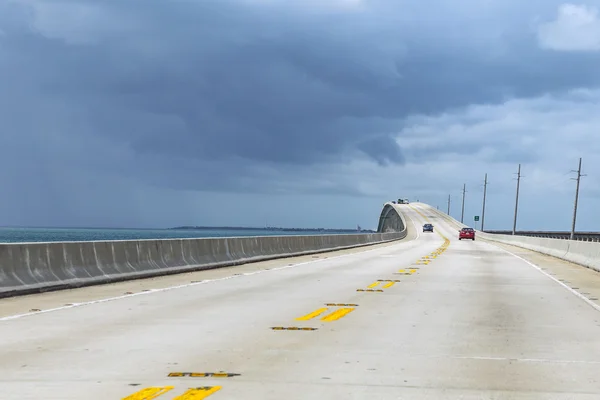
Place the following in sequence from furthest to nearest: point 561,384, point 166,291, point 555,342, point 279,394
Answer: point 166,291, point 555,342, point 561,384, point 279,394

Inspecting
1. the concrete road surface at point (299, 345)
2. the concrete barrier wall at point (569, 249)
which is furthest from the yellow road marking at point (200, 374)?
the concrete barrier wall at point (569, 249)

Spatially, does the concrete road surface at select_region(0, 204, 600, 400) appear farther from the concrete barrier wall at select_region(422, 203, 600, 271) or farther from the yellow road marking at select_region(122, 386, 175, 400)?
the concrete barrier wall at select_region(422, 203, 600, 271)

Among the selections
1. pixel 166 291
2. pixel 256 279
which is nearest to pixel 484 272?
pixel 256 279

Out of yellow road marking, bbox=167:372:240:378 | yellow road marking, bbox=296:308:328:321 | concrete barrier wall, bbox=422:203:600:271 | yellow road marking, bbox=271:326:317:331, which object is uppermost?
concrete barrier wall, bbox=422:203:600:271

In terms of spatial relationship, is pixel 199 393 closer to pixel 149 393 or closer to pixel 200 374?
pixel 149 393

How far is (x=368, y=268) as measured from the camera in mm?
26906

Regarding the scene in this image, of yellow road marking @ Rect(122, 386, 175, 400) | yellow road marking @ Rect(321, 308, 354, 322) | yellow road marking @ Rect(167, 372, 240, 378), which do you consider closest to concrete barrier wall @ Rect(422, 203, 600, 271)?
yellow road marking @ Rect(321, 308, 354, 322)

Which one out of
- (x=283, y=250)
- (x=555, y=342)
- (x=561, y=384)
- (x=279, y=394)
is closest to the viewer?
(x=279, y=394)

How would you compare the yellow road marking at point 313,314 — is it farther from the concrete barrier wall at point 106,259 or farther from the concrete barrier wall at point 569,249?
the concrete barrier wall at point 569,249

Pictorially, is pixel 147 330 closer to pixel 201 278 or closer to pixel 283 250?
pixel 201 278

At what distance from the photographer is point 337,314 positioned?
42.0ft

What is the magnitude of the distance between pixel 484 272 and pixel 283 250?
12493 millimetres

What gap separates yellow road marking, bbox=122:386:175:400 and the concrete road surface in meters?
0.02

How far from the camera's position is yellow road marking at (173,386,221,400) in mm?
6629
